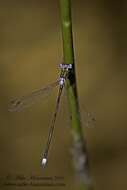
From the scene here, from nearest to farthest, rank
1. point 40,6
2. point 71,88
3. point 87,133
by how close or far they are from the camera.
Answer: point 71,88
point 40,6
point 87,133

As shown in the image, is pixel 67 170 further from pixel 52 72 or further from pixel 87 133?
pixel 52 72

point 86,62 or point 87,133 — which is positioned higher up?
point 86,62

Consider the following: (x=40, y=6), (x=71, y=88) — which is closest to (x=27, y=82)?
(x=40, y=6)

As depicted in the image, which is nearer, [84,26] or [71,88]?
[71,88]

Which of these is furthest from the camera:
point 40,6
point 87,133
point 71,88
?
point 87,133

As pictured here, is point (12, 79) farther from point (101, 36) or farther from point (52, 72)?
point (101, 36)

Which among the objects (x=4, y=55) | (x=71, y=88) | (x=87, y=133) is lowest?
(x=71, y=88)

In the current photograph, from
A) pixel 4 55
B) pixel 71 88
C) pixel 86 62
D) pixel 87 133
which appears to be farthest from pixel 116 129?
pixel 71 88
